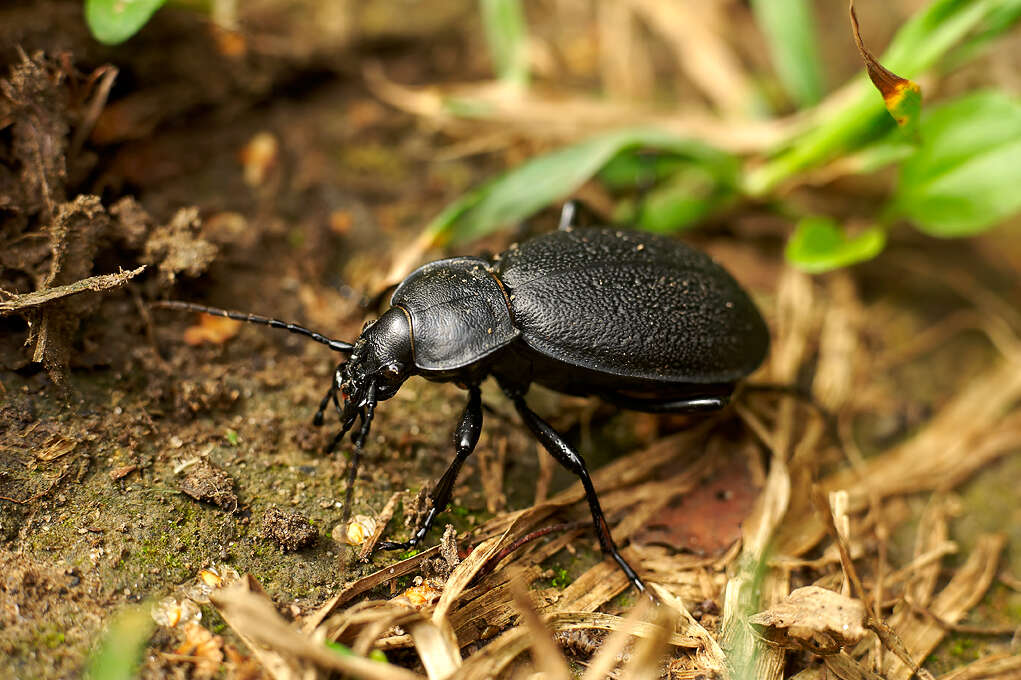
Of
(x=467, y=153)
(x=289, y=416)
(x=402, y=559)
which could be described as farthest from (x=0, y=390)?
(x=467, y=153)

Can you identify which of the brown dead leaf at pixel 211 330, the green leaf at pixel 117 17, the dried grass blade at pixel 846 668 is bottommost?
the dried grass blade at pixel 846 668

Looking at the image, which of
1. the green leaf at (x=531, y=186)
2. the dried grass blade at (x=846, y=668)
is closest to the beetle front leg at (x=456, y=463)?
the green leaf at (x=531, y=186)

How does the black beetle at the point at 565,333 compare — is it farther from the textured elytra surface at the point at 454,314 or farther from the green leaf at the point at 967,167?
the green leaf at the point at 967,167

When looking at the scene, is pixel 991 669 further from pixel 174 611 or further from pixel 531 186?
pixel 174 611

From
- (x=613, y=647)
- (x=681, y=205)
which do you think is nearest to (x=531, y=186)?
(x=681, y=205)

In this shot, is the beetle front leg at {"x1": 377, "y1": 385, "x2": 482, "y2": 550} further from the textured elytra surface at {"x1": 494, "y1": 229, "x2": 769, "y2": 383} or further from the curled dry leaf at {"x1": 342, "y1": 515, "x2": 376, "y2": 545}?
the textured elytra surface at {"x1": 494, "y1": 229, "x2": 769, "y2": 383}

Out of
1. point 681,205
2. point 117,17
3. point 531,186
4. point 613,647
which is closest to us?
point 613,647
